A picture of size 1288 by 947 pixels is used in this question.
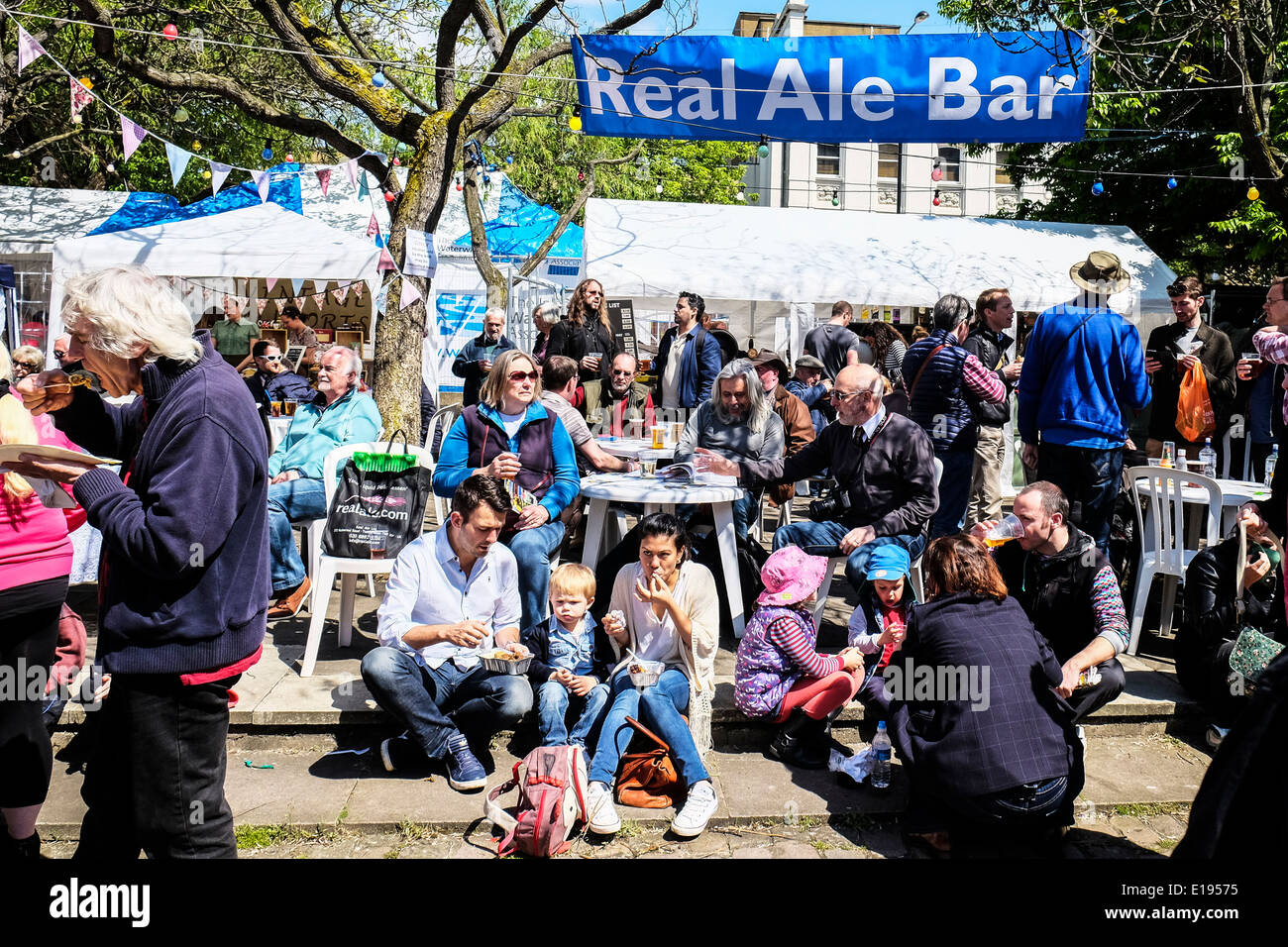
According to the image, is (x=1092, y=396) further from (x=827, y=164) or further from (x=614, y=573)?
(x=827, y=164)

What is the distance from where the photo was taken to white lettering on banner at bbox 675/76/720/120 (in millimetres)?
8812

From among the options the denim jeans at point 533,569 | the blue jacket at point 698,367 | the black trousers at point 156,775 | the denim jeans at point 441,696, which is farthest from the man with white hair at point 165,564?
the blue jacket at point 698,367

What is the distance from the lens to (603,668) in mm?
4176

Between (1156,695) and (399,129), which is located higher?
(399,129)

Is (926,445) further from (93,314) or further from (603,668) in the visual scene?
(93,314)


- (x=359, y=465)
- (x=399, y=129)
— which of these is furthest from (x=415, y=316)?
(x=359, y=465)

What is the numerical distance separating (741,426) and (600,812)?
284 cm

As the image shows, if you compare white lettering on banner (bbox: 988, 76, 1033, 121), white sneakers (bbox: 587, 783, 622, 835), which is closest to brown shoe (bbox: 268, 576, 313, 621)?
white sneakers (bbox: 587, 783, 622, 835)

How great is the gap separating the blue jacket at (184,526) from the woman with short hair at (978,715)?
6.99ft

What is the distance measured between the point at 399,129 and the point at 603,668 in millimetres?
7131

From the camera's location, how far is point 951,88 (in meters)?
8.66

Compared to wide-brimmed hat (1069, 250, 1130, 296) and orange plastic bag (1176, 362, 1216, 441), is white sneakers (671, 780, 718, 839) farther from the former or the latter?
orange plastic bag (1176, 362, 1216, 441)

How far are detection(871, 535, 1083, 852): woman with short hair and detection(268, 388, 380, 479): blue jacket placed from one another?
337 centimetres

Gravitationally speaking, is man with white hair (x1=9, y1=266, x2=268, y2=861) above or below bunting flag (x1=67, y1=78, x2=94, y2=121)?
below
